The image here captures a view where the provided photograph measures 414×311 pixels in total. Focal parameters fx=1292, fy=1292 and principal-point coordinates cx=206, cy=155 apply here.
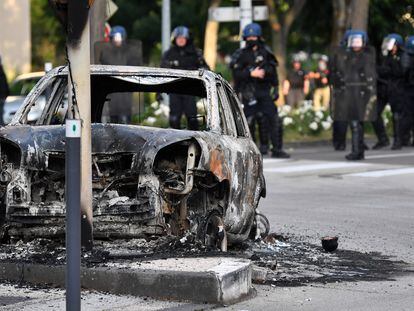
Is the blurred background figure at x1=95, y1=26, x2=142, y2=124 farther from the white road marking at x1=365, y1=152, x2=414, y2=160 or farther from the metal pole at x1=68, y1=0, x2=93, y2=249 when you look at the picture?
the metal pole at x1=68, y1=0, x2=93, y2=249

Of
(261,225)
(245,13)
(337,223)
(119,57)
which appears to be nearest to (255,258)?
(261,225)

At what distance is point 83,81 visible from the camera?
27.6ft

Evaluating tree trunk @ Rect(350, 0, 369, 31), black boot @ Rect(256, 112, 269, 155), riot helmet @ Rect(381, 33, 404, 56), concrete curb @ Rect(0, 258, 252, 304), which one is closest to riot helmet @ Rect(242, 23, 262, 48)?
black boot @ Rect(256, 112, 269, 155)

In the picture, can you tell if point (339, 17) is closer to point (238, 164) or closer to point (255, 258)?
point (238, 164)

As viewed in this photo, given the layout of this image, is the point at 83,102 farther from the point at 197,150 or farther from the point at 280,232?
the point at 280,232

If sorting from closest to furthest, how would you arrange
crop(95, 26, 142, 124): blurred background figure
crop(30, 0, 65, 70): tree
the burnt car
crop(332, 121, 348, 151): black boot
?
1. the burnt car
2. crop(95, 26, 142, 124): blurred background figure
3. crop(332, 121, 348, 151): black boot
4. crop(30, 0, 65, 70): tree

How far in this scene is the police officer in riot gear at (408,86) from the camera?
81.7 feet

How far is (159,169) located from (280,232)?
9.80 feet

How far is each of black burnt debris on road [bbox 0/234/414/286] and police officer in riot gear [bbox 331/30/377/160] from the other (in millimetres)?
11180

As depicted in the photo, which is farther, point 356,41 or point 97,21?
point 356,41

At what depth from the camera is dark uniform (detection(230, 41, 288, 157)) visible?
21297mm

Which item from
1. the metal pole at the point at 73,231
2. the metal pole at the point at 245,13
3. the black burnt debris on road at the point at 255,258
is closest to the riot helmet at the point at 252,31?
the metal pole at the point at 245,13

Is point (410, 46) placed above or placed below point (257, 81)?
above

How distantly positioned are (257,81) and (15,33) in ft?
79.9
